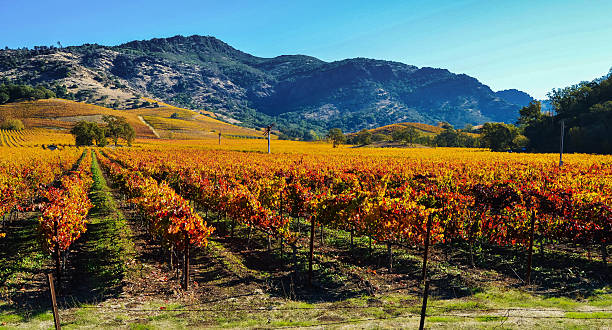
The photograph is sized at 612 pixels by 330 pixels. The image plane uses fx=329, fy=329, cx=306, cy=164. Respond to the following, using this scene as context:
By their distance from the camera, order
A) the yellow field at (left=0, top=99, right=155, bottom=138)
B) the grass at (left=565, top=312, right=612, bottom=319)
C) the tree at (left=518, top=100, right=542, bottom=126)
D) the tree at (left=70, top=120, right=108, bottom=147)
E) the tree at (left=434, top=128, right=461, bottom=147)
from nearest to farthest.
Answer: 1. the grass at (left=565, top=312, right=612, bottom=319)
2. the tree at (left=518, top=100, right=542, bottom=126)
3. the tree at (left=70, top=120, right=108, bottom=147)
4. the tree at (left=434, top=128, right=461, bottom=147)
5. the yellow field at (left=0, top=99, right=155, bottom=138)

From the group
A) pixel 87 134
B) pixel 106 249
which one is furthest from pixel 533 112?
pixel 87 134

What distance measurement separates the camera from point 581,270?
46.9 feet

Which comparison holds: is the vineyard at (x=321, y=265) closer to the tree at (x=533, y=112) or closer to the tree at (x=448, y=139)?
the tree at (x=533, y=112)

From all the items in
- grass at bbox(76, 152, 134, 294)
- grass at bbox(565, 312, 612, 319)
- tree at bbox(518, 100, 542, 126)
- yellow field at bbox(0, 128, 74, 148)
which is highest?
tree at bbox(518, 100, 542, 126)

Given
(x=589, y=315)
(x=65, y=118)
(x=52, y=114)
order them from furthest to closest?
1. (x=52, y=114)
2. (x=65, y=118)
3. (x=589, y=315)

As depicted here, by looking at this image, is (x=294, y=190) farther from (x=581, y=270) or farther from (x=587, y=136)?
(x=587, y=136)

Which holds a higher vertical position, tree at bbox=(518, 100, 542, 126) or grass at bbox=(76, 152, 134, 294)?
tree at bbox=(518, 100, 542, 126)

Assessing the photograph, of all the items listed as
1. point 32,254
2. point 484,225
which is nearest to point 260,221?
point 484,225

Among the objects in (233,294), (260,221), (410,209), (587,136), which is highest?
(587,136)

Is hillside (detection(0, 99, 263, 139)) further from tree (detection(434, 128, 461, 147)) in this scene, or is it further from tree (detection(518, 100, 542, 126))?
tree (detection(518, 100, 542, 126))

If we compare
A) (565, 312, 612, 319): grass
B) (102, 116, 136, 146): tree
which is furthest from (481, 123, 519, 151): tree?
(102, 116, 136, 146): tree

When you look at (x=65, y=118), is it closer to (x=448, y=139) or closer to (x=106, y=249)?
(x=448, y=139)

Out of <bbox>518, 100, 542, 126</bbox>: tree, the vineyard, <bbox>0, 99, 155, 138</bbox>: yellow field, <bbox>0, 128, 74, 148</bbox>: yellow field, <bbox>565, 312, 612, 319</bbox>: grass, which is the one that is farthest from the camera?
<bbox>0, 99, 155, 138</bbox>: yellow field

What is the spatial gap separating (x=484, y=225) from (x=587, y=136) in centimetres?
8260
